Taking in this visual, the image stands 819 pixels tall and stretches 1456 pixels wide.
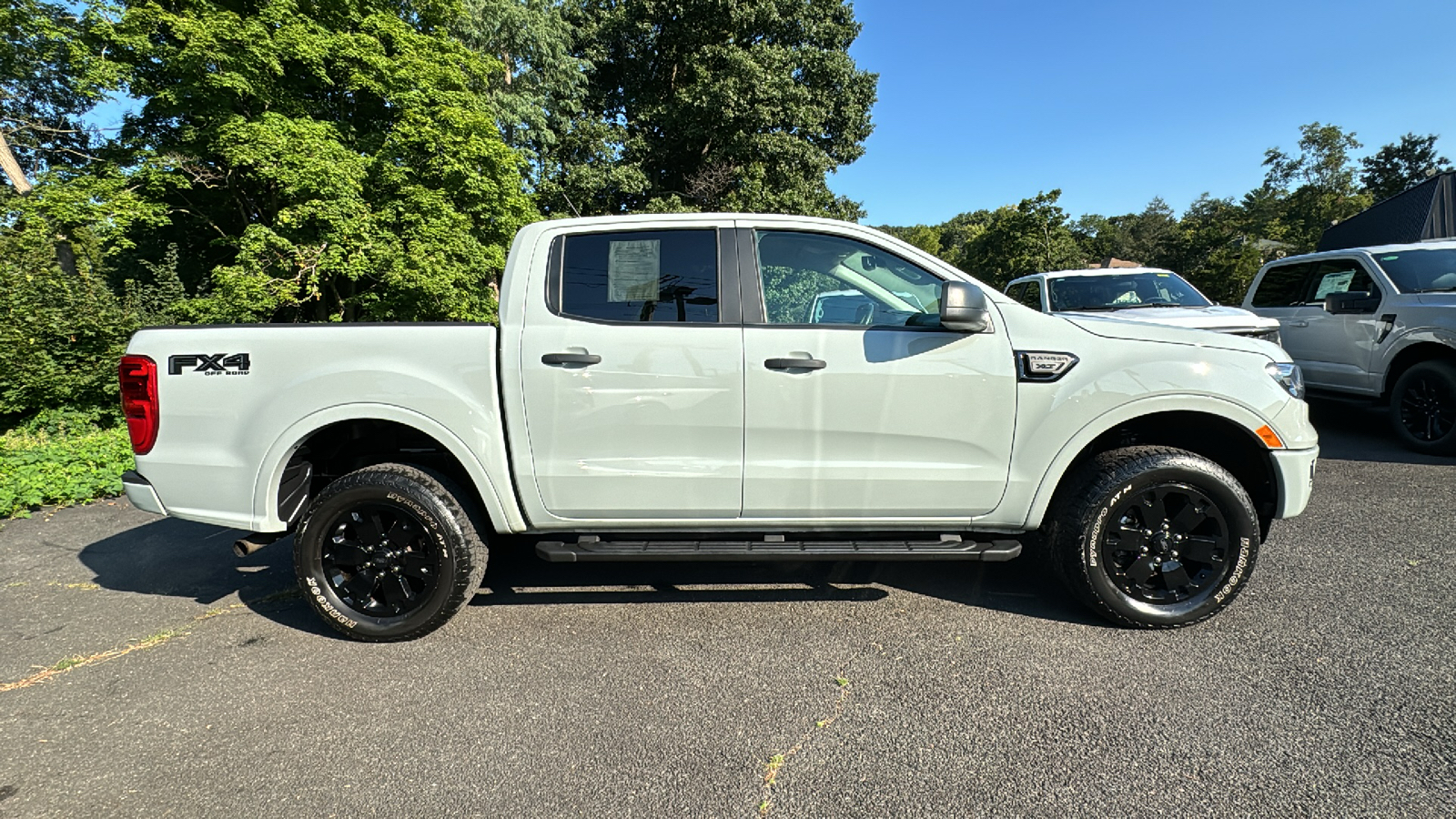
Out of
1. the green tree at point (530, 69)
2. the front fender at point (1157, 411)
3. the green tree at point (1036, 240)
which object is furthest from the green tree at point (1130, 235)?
the front fender at point (1157, 411)

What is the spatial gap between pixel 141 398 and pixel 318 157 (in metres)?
11.5

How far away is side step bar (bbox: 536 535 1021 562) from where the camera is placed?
9.18 ft

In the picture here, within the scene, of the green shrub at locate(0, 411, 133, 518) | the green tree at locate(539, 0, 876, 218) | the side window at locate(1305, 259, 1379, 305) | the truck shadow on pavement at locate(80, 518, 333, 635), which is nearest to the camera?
Answer: the truck shadow on pavement at locate(80, 518, 333, 635)

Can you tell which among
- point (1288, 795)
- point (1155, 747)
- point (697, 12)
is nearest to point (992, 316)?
point (1155, 747)

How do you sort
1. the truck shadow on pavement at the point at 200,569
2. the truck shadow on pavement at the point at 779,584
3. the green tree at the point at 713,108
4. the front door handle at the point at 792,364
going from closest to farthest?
the front door handle at the point at 792,364 → the truck shadow on pavement at the point at 779,584 → the truck shadow on pavement at the point at 200,569 → the green tree at the point at 713,108

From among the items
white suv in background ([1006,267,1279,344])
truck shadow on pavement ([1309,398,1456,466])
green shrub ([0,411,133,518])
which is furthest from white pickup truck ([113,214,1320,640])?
white suv in background ([1006,267,1279,344])

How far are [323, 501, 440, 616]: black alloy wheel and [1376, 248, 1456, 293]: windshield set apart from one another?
28.8 feet

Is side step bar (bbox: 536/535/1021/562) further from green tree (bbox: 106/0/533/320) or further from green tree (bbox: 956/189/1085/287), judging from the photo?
green tree (bbox: 956/189/1085/287)

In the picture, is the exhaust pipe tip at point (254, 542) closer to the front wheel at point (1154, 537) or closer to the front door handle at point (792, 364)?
the front door handle at point (792, 364)

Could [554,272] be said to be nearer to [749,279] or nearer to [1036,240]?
[749,279]

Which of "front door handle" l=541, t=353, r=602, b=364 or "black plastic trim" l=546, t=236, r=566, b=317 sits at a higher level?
"black plastic trim" l=546, t=236, r=566, b=317

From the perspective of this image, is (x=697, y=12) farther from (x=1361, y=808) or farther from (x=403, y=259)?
(x=1361, y=808)

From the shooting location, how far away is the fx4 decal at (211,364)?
278cm

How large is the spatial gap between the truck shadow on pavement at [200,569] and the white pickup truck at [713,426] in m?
0.57
